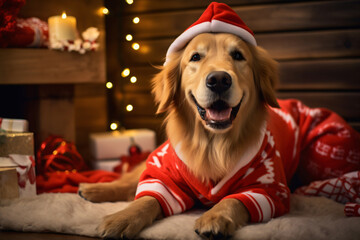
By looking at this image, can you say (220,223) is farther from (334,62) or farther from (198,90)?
(334,62)

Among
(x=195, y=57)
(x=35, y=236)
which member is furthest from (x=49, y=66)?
(x=35, y=236)

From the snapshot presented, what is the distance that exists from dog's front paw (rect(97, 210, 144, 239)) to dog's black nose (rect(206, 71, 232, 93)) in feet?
1.92

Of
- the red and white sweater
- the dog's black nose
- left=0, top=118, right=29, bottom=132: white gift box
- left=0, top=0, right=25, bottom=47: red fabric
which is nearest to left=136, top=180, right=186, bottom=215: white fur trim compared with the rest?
the red and white sweater

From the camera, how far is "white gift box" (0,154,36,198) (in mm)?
1730

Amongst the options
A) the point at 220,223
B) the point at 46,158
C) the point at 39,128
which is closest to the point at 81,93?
the point at 39,128

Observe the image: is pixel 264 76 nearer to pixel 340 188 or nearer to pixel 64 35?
pixel 340 188

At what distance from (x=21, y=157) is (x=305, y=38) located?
2.08m

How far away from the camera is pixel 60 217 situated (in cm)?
148

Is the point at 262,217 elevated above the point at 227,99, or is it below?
below

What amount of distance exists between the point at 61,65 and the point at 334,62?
1.92 m

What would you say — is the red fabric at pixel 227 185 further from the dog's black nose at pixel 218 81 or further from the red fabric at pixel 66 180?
the red fabric at pixel 66 180

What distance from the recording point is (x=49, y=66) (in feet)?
7.24

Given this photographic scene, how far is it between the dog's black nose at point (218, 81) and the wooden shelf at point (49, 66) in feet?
4.02

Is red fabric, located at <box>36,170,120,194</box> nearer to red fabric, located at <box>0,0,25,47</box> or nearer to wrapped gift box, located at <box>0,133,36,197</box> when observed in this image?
wrapped gift box, located at <box>0,133,36,197</box>
